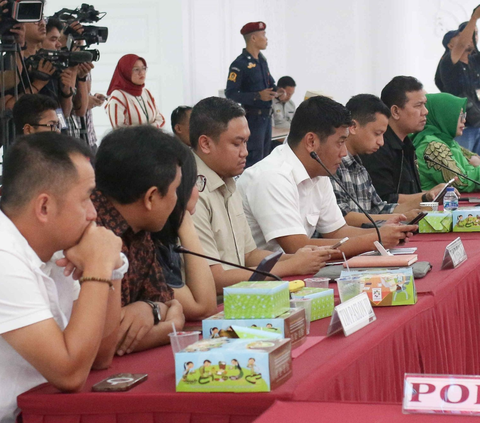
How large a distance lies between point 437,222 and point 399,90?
1.23 meters

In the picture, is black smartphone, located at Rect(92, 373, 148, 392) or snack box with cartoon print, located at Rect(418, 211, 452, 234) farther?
snack box with cartoon print, located at Rect(418, 211, 452, 234)

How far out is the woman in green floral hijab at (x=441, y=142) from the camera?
3602 millimetres

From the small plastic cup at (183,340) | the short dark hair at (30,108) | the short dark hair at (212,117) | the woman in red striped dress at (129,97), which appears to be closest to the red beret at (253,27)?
the woman in red striped dress at (129,97)

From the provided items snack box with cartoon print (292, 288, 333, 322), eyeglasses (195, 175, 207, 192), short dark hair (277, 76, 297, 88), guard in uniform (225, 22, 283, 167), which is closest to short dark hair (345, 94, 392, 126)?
eyeglasses (195, 175, 207, 192)

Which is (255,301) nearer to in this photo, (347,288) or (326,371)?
(326,371)

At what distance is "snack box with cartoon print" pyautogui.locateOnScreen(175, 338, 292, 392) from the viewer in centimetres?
100

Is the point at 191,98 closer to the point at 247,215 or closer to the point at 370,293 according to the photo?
the point at 247,215

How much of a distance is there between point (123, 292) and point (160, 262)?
24cm

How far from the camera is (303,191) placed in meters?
2.44

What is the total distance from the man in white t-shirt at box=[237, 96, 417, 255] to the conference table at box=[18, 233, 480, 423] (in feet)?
1.59

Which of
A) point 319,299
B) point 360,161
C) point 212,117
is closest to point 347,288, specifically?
point 319,299

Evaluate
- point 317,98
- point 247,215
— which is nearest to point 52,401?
point 247,215

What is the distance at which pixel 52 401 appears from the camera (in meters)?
1.09

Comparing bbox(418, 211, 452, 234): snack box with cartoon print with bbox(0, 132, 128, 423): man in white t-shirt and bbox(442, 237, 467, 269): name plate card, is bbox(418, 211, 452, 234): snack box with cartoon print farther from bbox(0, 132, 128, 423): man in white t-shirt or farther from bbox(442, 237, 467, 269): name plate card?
bbox(0, 132, 128, 423): man in white t-shirt
